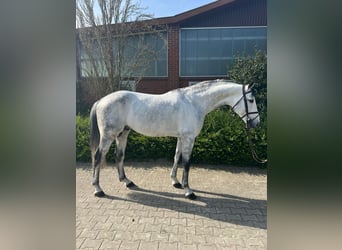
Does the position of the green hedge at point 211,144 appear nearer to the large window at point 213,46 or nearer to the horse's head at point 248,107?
the horse's head at point 248,107

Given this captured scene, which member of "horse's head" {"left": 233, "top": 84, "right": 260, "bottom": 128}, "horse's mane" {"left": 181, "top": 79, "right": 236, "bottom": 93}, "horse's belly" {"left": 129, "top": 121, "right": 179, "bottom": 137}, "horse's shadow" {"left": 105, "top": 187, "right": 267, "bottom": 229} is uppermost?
"horse's mane" {"left": 181, "top": 79, "right": 236, "bottom": 93}

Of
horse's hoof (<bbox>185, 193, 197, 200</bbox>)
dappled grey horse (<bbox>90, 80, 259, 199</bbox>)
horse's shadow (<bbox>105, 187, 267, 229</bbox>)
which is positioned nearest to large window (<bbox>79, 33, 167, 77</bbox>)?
dappled grey horse (<bbox>90, 80, 259, 199</bbox>)

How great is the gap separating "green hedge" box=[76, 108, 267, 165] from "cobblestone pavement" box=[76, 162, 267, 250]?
1.74 feet

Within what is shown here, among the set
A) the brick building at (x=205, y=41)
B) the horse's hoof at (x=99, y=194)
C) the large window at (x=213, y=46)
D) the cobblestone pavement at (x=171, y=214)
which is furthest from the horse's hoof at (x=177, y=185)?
the large window at (x=213, y=46)

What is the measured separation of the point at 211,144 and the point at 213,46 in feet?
13.1

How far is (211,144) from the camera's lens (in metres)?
5.19

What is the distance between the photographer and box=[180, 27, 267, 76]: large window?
25.7 feet

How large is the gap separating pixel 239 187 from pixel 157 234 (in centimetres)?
200

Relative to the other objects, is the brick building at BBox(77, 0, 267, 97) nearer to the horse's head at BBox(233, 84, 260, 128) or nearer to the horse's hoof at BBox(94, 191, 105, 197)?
the horse's head at BBox(233, 84, 260, 128)

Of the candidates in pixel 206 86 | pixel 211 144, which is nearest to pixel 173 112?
pixel 206 86

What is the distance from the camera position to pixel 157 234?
2.55 meters
